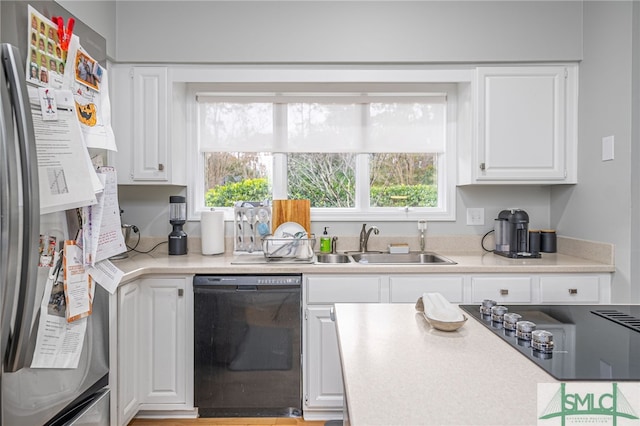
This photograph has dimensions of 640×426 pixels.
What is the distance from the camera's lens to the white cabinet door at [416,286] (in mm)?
2203

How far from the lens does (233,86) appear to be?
2.77 metres

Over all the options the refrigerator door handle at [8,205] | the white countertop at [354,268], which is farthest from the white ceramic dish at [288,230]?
the refrigerator door handle at [8,205]

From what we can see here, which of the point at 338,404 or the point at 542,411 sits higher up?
the point at 542,411

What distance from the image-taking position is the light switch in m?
2.24

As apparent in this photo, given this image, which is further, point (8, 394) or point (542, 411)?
point (8, 394)

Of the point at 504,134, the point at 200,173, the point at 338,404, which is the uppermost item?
the point at 504,134

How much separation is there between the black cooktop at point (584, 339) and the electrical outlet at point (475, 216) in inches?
63.0

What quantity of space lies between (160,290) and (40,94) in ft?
4.28

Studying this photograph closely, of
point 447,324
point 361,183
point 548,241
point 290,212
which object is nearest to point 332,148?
point 361,183

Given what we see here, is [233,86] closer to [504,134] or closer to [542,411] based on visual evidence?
[504,134]

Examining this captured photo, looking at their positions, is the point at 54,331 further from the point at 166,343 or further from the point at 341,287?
the point at 341,287

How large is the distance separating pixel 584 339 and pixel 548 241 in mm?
2008

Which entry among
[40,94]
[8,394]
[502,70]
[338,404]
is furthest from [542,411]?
[502,70]

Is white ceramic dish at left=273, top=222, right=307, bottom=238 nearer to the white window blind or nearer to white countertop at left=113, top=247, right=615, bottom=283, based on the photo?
white countertop at left=113, top=247, right=615, bottom=283
